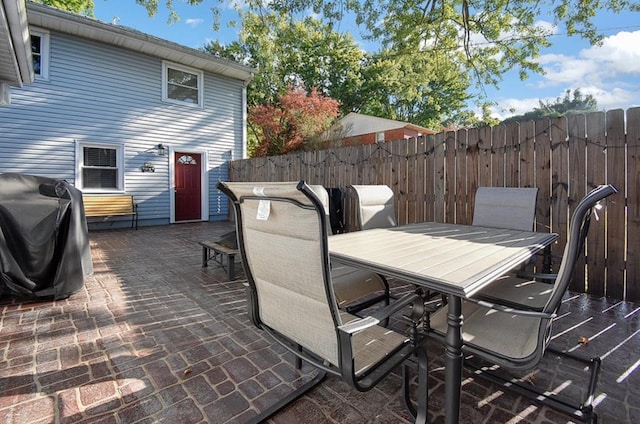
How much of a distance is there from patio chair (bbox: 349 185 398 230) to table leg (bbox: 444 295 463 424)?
1.77 meters

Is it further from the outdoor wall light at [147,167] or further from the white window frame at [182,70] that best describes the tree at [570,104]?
the outdoor wall light at [147,167]

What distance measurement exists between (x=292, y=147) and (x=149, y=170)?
5170mm

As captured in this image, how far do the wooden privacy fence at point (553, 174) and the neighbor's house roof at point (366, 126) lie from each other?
26.8 ft

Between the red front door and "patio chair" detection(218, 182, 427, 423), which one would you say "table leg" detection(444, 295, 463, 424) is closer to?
"patio chair" detection(218, 182, 427, 423)

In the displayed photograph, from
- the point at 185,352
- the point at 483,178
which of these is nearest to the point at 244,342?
the point at 185,352

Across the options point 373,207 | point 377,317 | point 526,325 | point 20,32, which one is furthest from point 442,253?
point 20,32

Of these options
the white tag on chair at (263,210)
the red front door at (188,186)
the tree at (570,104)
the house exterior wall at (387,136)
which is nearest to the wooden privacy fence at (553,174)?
the white tag on chair at (263,210)

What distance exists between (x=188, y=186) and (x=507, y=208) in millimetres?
8290

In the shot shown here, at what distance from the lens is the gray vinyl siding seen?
22.5 feet

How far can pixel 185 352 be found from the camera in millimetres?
2137

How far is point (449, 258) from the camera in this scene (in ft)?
5.47

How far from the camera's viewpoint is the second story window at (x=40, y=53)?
6771 mm

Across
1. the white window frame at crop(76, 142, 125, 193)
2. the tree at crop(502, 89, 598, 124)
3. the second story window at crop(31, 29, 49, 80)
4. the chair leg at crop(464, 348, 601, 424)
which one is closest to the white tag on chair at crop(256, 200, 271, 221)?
the chair leg at crop(464, 348, 601, 424)

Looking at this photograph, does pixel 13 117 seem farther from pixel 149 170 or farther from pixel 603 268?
pixel 603 268
